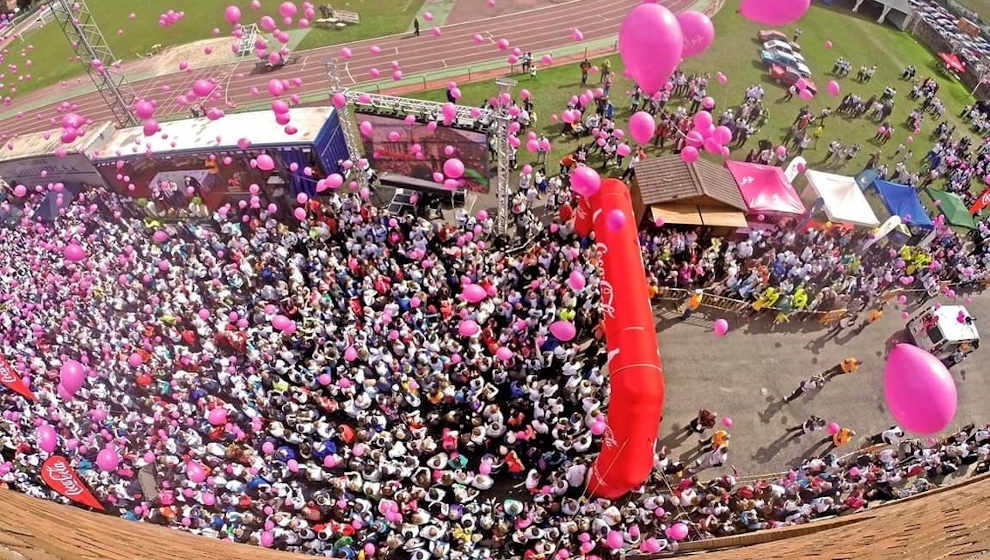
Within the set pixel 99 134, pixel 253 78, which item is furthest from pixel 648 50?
pixel 253 78

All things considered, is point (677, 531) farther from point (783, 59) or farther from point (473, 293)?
point (783, 59)

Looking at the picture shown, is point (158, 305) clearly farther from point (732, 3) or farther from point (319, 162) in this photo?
point (732, 3)

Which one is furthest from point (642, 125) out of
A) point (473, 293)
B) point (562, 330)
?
point (473, 293)

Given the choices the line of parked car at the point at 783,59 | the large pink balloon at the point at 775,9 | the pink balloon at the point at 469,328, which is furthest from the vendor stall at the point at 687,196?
the line of parked car at the point at 783,59

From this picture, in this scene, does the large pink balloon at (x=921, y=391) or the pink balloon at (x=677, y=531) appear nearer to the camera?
the large pink balloon at (x=921, y=391)

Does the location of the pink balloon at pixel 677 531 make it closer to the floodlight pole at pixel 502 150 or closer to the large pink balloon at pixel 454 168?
the floodlight pole at pixel 502 150

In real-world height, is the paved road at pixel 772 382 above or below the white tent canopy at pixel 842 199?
below

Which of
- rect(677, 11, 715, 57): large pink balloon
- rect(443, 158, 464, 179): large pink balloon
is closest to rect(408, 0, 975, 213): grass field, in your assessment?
rect(443, 158, 464, 179): large pink balloon
